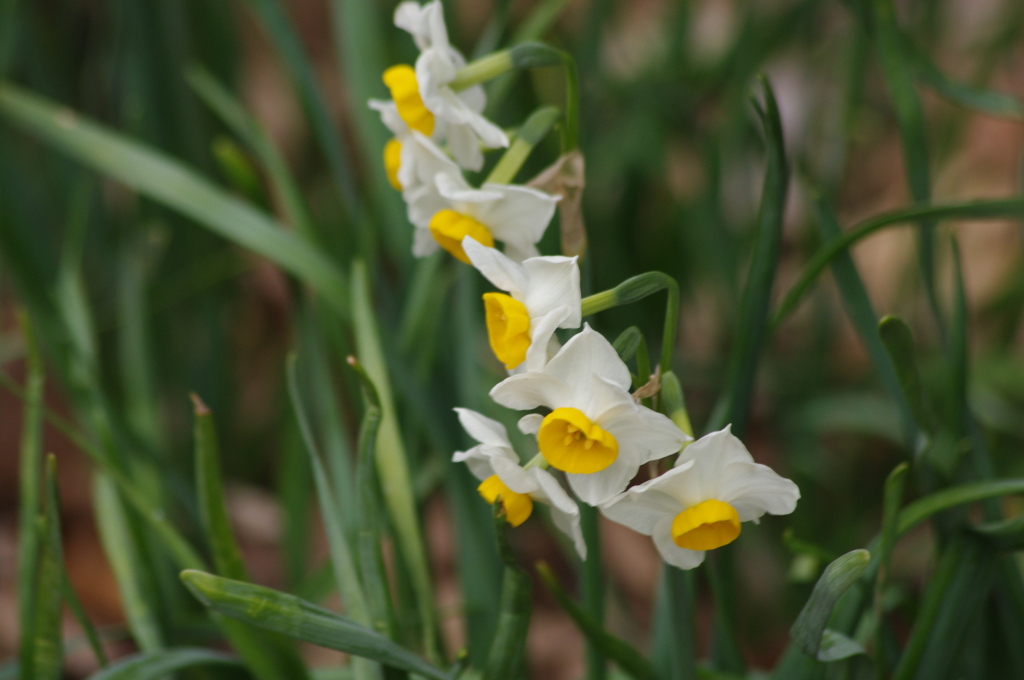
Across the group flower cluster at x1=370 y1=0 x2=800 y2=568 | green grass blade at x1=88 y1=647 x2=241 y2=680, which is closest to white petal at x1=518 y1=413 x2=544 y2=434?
flower cluster at x1=370 y1=0 x2=800 y2=568

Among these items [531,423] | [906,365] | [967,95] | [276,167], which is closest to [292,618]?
[531,423]

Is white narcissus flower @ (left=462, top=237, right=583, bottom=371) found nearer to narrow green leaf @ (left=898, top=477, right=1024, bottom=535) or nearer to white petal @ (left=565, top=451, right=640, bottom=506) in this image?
white petal @ (left=565, top=451, right=640, bottom=506)

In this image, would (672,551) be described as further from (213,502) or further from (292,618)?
(213,502)

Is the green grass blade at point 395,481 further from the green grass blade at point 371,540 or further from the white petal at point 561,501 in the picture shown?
the white petal at point 561,501

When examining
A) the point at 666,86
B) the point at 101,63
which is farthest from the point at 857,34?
the point at 101,63

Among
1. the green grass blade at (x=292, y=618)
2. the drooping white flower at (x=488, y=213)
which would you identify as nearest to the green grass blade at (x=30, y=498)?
the green grass blade at (x=292, y=618)

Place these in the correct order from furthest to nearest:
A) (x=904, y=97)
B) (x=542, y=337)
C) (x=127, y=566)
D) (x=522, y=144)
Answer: (x=127, y=566)
(x=904, y=97)
(x=522, y=144)
(x=542, y=337)

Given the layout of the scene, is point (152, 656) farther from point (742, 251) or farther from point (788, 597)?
point (742, 251)
